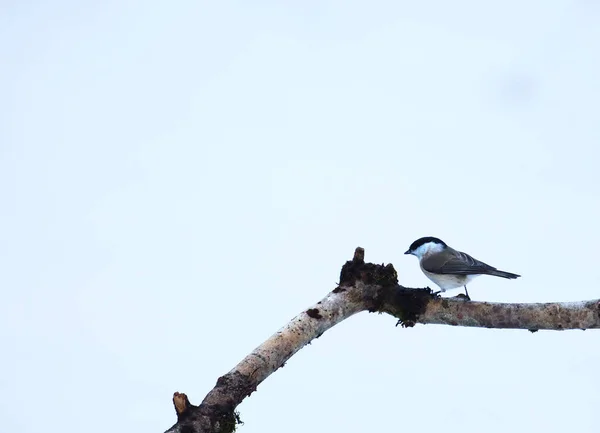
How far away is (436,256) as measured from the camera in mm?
5918

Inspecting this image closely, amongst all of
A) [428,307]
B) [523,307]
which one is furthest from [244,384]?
[523,307]

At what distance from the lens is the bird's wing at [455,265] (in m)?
5.50

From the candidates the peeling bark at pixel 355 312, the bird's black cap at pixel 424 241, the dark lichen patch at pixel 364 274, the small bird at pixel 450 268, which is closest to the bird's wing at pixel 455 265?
the small bird at pixel 450 268

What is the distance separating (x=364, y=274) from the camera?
204 inches

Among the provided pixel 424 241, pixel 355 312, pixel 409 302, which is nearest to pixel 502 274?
pixel 409 302

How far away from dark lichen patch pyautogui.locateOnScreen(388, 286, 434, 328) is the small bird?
39 cm

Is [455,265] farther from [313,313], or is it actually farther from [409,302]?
[313,313]

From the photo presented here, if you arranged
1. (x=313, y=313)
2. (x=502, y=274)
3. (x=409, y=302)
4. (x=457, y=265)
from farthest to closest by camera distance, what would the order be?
(x=457, y=265) → (x=502, y=274) → (x=409, y=302) → (x=313, y=313)

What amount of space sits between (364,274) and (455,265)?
89 centimetres

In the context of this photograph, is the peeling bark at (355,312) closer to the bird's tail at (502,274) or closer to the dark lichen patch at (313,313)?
the dark lichen patch at (313,313)

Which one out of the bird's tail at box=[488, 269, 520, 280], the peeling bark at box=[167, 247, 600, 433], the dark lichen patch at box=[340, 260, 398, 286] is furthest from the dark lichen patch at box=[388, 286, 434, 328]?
the bird's tail at box=[488, 269, 520, 280]

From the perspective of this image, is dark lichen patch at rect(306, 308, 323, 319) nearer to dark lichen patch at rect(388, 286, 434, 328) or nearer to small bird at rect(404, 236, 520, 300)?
dark lichen patch at rect(388, 286, 434, 328)

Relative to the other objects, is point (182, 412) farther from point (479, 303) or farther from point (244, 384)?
point (479, 303)

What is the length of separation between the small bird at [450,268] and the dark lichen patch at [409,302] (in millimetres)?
390
